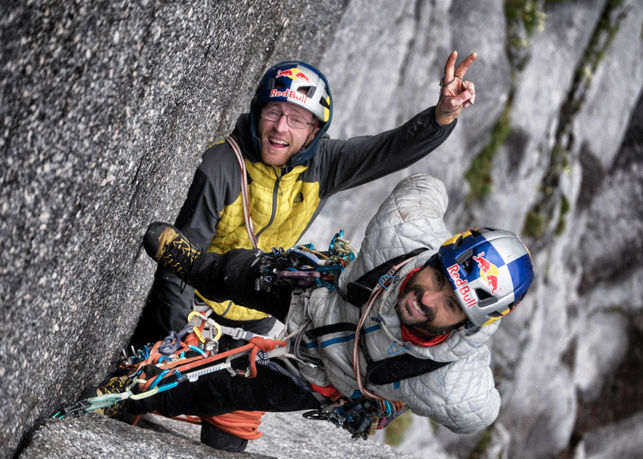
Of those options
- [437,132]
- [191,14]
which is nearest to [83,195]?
[191,14]

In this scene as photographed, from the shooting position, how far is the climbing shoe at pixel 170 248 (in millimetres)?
3381

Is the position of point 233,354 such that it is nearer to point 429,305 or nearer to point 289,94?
point 429,305

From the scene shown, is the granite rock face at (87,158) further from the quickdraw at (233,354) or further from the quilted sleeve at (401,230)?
the quilted sleeve at (401,230)

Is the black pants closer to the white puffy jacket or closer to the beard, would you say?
the white puffy jacket

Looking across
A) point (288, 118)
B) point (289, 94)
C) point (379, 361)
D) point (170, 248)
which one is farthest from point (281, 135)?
point (379, 361)

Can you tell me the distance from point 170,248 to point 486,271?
5.87ft

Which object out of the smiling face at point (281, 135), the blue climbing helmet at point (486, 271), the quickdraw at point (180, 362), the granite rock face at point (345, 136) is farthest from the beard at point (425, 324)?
the smiling face at point (281, 135)

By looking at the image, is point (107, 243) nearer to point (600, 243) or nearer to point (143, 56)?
point (143, 56)

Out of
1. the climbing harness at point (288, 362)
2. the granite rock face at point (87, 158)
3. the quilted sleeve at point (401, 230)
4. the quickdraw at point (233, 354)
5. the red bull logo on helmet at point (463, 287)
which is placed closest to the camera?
the granite rock face at point (87, 158)

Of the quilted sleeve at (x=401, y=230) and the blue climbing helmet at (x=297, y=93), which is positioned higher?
the blue climbing helmet at (x=297, y=93)

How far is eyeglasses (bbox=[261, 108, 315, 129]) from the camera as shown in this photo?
3779mm

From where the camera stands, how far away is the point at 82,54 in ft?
6.37

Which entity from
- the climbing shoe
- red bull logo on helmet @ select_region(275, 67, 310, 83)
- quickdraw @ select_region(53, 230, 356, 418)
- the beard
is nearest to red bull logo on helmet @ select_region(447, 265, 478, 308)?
the beard

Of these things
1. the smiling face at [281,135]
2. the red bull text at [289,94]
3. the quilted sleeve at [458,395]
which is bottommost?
Result: the quilted sleeve at [458,395]
